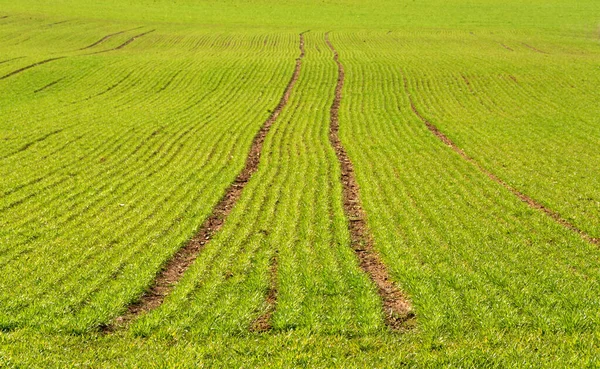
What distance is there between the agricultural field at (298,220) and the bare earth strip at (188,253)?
7 cm

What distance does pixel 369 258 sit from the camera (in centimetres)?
1273

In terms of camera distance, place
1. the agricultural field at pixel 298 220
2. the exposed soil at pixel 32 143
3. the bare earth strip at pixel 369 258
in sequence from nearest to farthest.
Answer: the agricultural field at pixel 298 220 → the bare earth strip at pixel 369 258 → the exposed soil at pixel 32 143

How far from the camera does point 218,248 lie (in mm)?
13000

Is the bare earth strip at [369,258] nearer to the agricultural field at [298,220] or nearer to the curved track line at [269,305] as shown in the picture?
the agricultural field at [298,220]

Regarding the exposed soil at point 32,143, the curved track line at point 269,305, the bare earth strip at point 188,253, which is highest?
the exposed soil at point 32,143

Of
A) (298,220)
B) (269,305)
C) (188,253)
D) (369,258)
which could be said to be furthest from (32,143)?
(369,258)

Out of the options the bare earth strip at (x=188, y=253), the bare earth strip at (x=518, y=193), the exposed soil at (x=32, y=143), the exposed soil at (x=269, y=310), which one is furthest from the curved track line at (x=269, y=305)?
the exposed soil at (x=32, y=143)

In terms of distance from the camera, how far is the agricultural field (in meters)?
8.91

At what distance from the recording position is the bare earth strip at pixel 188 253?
10.0 m

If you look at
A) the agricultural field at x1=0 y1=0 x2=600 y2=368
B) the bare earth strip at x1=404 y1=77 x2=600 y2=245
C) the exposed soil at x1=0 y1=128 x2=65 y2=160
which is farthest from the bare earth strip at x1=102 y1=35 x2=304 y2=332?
the exposed soil at x1=0 y1=128 x2=65 y2=160

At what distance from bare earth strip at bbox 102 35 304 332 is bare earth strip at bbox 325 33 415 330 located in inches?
182

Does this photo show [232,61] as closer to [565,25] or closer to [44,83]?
[44,83]

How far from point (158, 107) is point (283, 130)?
12069mm

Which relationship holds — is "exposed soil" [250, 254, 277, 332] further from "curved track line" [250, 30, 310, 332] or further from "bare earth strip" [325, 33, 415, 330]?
"bare earth strip" [325, 33, 415, 330]
